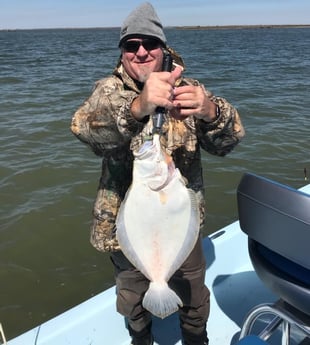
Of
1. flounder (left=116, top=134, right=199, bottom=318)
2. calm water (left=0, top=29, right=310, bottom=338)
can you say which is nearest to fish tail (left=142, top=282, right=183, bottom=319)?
flounder (left=116, top=134, right=199, bottom=318)

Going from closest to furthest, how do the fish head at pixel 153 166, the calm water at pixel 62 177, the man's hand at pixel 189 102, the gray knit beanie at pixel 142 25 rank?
the fish head at pixel 153 166
the man's hand at pixel 189 102
the gray knit beanie at pixel 142 25
the calm water at pixel 62 177

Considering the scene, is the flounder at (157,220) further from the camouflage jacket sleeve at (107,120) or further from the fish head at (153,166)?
the camouflage jacket sleeve at (107,120)

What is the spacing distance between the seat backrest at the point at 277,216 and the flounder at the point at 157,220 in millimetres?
353

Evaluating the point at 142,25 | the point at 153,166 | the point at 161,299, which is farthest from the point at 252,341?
the point at 142,25

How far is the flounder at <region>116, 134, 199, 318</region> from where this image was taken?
6.12ft

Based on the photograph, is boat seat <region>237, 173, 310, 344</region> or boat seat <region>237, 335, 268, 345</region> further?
boat seat <region>237, 335, 268, 345</region>

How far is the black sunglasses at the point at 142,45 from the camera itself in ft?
8.25

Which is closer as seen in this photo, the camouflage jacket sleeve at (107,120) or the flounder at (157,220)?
the flounder at (157,220)

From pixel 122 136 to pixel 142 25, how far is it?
688 millimetres

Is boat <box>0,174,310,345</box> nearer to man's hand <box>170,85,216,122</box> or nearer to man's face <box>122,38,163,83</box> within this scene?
man's hand <box>170,85,216,122</box>

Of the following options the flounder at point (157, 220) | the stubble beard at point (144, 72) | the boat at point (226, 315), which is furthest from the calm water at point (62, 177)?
the stubble beard at point (144, 72)

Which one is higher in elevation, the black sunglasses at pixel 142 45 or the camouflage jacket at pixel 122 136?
the black sunglasses at pixel 142 45

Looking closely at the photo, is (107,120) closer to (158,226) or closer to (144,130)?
(144,130)

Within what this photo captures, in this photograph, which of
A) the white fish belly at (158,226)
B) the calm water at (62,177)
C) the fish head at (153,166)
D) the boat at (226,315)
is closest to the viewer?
the fish head at (153,166)
